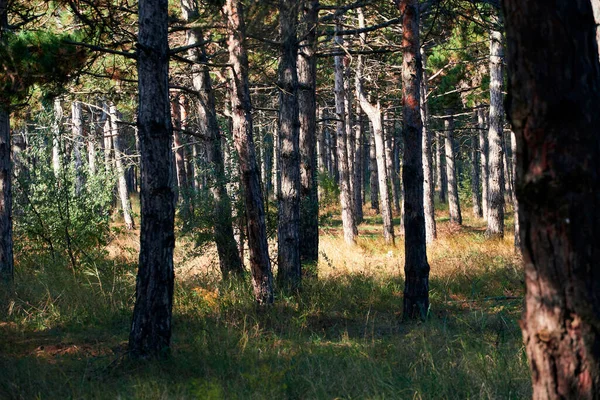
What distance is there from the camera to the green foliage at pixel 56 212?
12.0 m

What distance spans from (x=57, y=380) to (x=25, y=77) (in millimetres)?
3943

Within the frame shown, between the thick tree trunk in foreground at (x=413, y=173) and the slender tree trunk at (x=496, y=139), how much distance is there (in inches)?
355

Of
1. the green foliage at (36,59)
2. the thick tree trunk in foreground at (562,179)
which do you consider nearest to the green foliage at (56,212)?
the green foliage at (36,59)

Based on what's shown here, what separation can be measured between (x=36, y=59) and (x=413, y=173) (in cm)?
510

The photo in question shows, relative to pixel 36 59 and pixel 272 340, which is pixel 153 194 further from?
pixel 36 59

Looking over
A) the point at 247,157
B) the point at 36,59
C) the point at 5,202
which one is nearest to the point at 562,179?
the point at 247,157

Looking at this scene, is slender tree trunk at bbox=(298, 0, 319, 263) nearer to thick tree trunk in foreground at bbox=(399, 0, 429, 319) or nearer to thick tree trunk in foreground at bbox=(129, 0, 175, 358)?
thick tree trunk in foreground at bbox=(399, 0, 429, 319)

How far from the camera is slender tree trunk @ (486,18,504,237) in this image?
16.9m

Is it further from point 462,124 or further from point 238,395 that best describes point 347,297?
point 462,124

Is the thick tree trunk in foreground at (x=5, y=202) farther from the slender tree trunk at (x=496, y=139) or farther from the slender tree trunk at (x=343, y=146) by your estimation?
the slender tree trunk at (x=496, y=139)

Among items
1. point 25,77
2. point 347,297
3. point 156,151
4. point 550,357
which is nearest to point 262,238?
point 347,297

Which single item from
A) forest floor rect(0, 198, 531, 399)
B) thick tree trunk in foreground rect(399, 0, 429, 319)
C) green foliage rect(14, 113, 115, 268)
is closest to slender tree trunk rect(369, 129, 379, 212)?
forest floor rect(0, 198, 531, 399)

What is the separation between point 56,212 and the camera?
12.4 m

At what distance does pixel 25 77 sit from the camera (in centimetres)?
766
